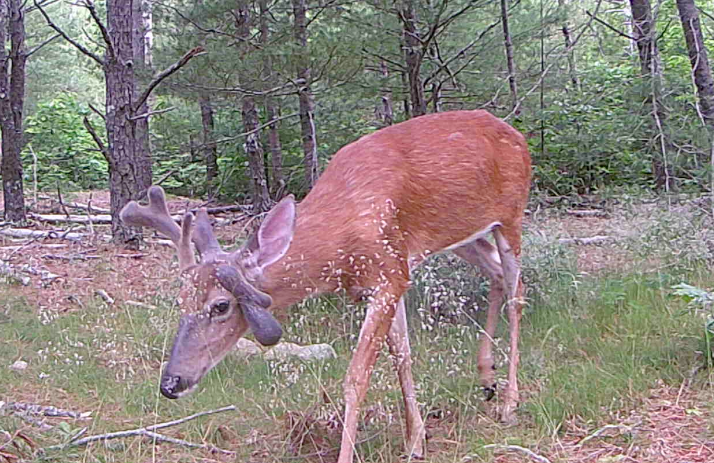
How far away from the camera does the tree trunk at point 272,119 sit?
309 inches

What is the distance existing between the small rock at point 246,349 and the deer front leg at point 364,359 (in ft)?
5.33

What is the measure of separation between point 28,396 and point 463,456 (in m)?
2.48

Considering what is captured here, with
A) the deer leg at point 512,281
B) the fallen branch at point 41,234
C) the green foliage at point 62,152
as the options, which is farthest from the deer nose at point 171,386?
the green foliage at point 62,152

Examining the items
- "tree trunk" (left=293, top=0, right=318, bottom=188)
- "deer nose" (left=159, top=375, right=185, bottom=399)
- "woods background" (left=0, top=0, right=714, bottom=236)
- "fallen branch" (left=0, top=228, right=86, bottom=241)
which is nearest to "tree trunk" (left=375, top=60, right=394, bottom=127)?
"woods background" (left=0, top=0, right=714, bottom=236)

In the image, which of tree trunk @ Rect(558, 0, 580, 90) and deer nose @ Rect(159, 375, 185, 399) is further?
tree trunk @ Rect(558, 0, 580, 90)

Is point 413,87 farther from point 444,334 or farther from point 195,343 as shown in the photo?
point 195,343

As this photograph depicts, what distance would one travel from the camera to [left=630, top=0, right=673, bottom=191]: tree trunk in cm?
689

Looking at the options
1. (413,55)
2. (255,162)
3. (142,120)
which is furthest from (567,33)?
(142,120)

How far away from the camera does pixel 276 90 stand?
7.79 meters

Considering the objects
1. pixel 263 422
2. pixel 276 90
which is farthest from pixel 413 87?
pixel 263 422

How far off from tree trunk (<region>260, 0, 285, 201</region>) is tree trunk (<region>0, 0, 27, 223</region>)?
10.5ft

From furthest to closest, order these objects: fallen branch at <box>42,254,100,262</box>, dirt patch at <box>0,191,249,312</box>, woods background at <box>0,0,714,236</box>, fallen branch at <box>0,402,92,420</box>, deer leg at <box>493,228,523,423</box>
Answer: fallen branch at <box>42,254,100,262</box> < woods background at <box>0,0,714,236</box> < dirt patch at <box>0,191,249,312</box> < deer leg at <box>493,228,523,423</box> < fallen branch at <box>0,402,92,420</box>

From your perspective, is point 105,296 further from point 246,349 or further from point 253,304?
point 253,304

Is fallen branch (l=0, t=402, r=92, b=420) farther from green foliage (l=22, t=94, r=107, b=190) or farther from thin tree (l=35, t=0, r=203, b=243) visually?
green foliage (l=22, t=94, r=107, b=190)
